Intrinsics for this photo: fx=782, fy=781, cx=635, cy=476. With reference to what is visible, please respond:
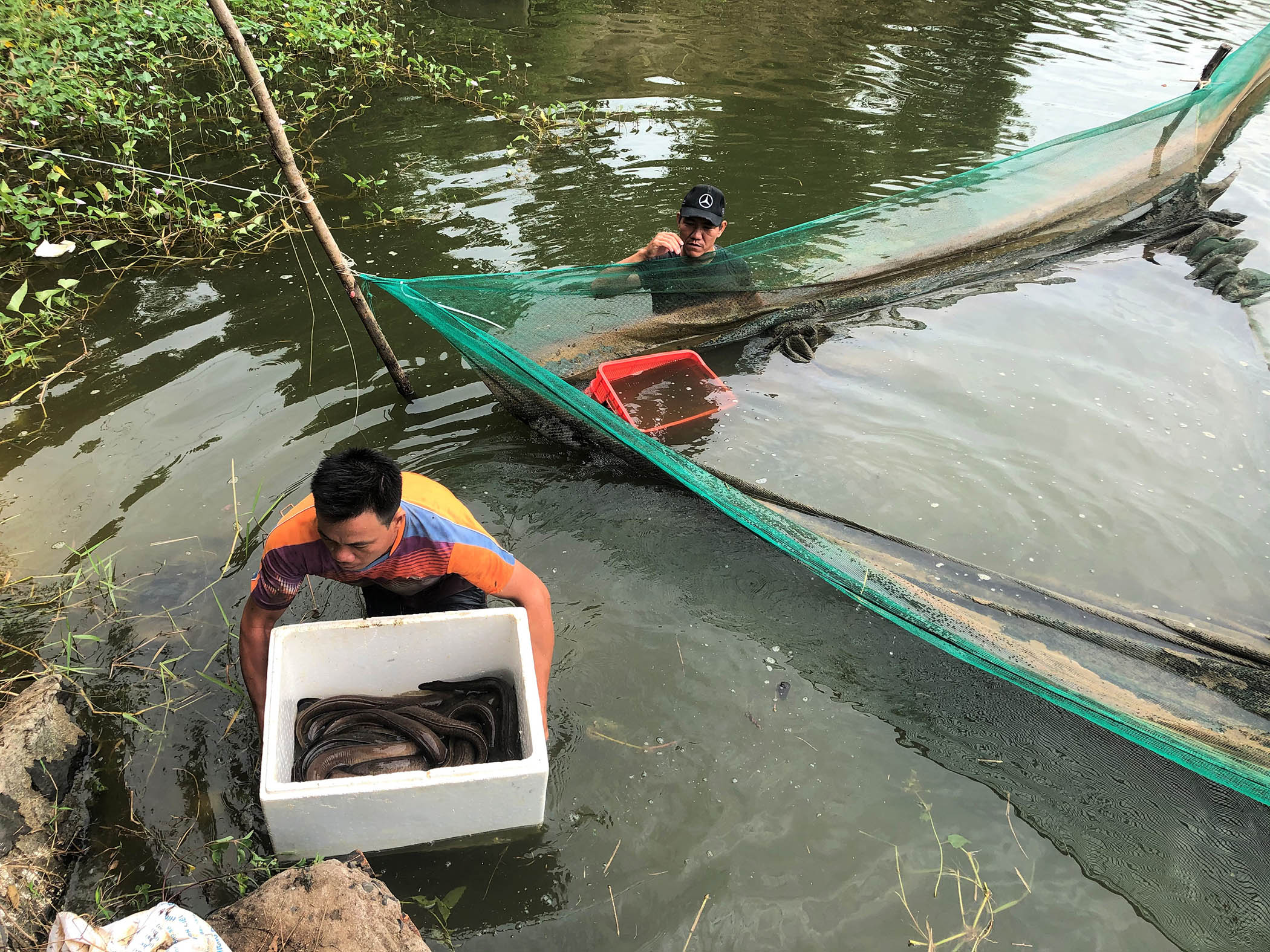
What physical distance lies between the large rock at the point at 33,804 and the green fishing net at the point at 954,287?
1.97m

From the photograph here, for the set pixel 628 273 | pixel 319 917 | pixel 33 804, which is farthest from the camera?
pixel 628 273

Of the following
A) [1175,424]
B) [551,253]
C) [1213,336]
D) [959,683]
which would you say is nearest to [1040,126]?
[1213,336]

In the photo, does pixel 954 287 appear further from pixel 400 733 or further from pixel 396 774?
pixel 396 774

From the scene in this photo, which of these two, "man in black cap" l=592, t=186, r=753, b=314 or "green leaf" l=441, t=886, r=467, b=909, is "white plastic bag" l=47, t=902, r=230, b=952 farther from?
"man in black cap" l=592, t=186, r=753, b=314

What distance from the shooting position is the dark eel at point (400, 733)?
238 centimetres

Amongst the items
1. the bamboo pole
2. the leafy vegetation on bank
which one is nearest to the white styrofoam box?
the bamboo pole

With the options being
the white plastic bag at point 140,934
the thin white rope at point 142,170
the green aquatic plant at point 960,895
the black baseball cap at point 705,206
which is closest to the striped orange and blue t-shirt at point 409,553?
the white plastic bag at point 140,934

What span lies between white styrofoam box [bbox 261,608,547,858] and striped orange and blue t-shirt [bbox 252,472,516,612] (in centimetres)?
12

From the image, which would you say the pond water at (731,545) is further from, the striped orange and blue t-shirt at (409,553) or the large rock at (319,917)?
the striped orange and blue t-shirt at (409,553)

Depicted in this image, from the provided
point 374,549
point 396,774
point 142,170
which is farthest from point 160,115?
point 396,774

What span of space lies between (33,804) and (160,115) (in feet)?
19.1

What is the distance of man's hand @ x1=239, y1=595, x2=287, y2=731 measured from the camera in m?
2.32

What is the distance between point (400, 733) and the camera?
2488 mm

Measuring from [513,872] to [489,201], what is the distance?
508 cm
